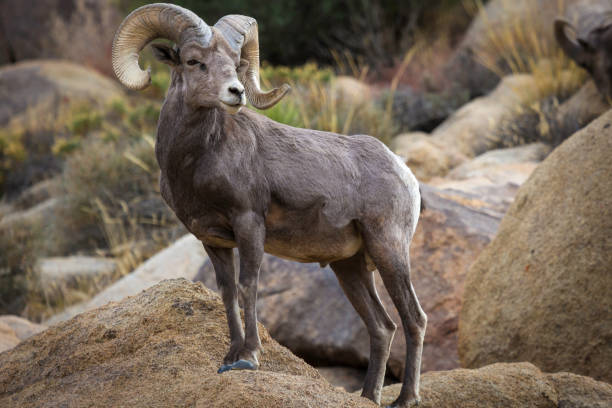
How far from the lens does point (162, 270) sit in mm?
8906

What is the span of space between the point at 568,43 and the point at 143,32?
9292 millimetres

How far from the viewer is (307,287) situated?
7418 millimetres

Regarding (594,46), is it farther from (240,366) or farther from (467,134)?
(240,366)

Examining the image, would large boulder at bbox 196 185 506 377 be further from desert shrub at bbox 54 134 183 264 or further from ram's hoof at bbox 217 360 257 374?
desert shrub at bbox 54 134 183 264

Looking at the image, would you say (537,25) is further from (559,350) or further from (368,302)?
(368,302)

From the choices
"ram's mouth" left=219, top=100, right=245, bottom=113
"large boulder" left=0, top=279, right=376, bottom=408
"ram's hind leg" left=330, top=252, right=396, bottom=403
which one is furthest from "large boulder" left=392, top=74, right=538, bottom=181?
"ram's mouth" left=219, top=100, right=245, bottom=113

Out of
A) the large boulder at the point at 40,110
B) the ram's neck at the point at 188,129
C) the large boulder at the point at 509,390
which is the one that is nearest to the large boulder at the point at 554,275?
the large boulder at the point at 509,390

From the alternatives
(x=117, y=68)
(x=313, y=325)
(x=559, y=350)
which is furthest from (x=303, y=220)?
(x=313, y=325)

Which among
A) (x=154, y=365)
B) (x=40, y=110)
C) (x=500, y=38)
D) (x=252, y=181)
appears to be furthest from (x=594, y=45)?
(x=40, y=110)

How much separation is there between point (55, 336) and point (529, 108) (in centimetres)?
995

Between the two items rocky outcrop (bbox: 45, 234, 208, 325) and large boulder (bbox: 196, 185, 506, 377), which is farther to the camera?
rocky outcrop (bbox: 45, 234, 208, 325)

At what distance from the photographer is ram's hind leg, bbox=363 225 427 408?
4332 millimetres

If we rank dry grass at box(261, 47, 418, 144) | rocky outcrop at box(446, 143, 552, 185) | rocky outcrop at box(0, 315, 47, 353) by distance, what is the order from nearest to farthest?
rocky outcrop at box(0, 315, 47, 353)
rocky outcrop at box(446, 143, 552, 185)
dry grass at box(261, 47, 418, 144)

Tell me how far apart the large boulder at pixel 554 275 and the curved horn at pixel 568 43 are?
226 inches
